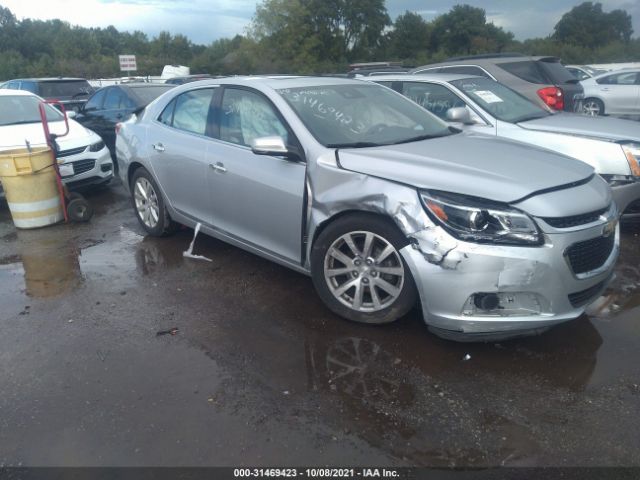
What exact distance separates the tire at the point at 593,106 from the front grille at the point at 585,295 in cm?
1437

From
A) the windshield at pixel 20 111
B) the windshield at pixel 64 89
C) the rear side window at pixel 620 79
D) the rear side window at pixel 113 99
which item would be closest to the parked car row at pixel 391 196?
the windshield at pixel 20 111

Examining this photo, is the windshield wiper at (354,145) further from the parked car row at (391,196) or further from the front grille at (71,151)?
the front grille at (71,151)

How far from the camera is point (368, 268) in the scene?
12.2 ft

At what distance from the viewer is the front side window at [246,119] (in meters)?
4.35

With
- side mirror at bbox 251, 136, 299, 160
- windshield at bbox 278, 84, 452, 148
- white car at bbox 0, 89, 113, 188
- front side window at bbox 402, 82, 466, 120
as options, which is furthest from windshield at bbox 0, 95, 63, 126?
side mirror at bbox 251, 136, 299, 160

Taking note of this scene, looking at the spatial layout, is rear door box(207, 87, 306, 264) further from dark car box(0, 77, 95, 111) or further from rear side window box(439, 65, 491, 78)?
dark car box(0, 77, 95, 111)

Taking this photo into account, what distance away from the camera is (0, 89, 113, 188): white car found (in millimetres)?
7652

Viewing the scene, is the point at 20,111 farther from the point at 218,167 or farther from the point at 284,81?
the point at 284,81

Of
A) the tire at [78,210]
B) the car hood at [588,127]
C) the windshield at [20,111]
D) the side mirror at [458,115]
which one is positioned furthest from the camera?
the windshield at [20,111]

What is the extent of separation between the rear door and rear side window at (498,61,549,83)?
5.85 m

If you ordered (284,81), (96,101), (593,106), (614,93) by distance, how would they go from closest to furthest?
(284,81)
(96,101)
(614,93)
(593,106)

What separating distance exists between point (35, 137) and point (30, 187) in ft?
5.64

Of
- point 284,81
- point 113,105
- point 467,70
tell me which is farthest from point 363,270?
point 113,105

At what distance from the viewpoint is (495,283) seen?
3182 mm
